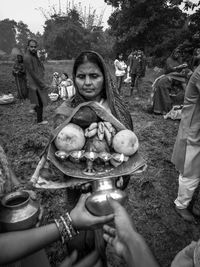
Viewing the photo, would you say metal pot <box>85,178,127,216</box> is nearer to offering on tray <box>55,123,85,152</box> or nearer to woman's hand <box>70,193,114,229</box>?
woman's hand <box>70,193,114,229</box>

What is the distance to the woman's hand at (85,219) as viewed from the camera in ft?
3.83

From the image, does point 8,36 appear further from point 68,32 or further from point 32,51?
point 32,51

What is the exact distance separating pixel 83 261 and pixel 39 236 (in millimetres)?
481

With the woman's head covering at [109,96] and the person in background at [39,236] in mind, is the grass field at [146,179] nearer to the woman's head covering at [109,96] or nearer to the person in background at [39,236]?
the person in background at [39,236]

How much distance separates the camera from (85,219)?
1.19 meters

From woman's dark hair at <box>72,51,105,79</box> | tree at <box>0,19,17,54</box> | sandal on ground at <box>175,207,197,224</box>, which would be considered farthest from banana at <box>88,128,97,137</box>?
tree at <box>0,19,17,54</box>

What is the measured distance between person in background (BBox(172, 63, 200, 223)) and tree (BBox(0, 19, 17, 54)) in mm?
67070

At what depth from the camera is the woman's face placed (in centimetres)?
175

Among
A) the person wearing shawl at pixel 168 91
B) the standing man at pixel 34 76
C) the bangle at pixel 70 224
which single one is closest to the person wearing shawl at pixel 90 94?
the bangle at pixel 70 224

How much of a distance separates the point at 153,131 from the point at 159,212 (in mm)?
3296

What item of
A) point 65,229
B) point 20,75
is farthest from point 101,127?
point 20,75

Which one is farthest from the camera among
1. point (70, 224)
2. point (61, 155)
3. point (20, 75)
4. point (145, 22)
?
point (145, 22)

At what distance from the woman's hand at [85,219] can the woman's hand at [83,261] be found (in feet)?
1.11

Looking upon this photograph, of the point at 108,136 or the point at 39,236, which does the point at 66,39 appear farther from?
the point at 39,236
